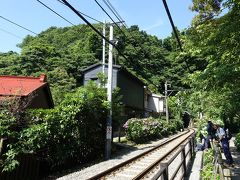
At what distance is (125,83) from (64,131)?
26530 mm

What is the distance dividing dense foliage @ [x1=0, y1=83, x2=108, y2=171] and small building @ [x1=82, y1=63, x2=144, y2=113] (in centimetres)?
1776

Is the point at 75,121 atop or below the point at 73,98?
below

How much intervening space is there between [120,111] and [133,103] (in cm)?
2294

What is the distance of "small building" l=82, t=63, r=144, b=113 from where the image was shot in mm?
35938

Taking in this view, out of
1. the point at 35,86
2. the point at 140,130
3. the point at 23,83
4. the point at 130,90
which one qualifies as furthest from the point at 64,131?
the point at 130,90

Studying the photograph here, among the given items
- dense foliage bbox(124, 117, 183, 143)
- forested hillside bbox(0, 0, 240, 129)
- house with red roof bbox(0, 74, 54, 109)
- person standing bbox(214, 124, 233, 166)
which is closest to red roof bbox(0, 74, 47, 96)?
house with red roof bbox(0, 74, 54, 109)

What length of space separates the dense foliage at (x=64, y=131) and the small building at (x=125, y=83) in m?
17.8

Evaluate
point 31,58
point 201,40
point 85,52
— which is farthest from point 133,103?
point 201,40

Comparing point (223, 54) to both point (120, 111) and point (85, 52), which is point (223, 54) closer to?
point (120, 111)

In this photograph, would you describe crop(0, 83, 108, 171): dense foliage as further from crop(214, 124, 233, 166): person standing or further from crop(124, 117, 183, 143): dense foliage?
crop(124, 117, 183, 143): dense foliage

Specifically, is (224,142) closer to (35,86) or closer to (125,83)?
(35,86)

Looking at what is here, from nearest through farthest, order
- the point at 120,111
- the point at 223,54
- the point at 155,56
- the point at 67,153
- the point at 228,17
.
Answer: the point at 228,17
the point at 223,54
the point at 67,153
the point at 120,111
the point at 155,56

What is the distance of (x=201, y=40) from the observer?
10969mm

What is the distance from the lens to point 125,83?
38.9m
